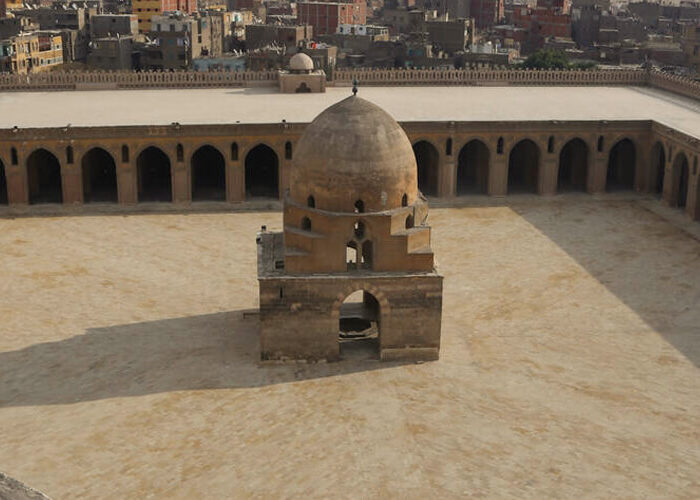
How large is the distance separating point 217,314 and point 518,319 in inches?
355

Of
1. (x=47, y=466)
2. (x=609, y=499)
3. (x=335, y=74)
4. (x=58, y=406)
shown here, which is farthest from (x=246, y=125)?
(x=609, y=499)

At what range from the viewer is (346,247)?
23078mm

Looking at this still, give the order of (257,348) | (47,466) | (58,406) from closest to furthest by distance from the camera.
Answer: (47,466) → (58,406) → (257,348)

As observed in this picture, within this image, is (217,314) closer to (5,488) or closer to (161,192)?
(161,192)

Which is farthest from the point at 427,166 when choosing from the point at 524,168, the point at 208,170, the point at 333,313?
the point at 333,313

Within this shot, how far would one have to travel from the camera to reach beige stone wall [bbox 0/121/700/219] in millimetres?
37000

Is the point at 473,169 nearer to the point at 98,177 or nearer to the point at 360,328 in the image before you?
the point at 98,177

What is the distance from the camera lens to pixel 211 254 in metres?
32.5

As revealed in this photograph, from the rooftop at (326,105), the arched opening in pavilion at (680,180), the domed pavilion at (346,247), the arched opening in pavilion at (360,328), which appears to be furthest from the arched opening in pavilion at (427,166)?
the domed pavilion at (346,247)

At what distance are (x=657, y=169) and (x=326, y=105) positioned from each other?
15.5 meters

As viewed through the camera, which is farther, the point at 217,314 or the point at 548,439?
the point at 217,314

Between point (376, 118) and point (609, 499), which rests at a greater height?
point (376, 118)

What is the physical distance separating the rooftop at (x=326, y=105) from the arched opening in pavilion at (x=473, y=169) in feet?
5.88

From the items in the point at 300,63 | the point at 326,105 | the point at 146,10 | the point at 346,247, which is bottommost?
the point at 346,247
